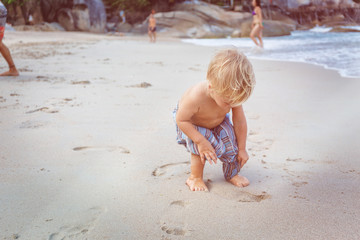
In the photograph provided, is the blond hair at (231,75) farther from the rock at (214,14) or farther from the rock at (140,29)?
the rock at (214,14)

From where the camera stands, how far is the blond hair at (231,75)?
1.61m

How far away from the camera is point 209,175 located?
2.16 meters

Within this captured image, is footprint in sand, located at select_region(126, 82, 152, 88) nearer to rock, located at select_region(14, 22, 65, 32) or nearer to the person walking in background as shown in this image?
the person walking in background

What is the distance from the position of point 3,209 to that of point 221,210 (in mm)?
955

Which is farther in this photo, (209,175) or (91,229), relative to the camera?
(209,175)

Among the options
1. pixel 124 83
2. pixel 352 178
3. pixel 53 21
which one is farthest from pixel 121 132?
pixel 53 21

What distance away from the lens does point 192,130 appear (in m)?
1.86

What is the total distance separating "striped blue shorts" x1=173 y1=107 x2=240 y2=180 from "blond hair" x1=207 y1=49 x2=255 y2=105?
32 centimetres

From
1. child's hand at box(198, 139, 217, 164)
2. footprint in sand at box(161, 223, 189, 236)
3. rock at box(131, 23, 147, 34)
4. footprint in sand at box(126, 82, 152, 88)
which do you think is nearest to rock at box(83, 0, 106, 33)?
rock at box(131, 23, 147, 34)

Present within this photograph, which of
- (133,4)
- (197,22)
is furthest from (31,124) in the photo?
(133,4)

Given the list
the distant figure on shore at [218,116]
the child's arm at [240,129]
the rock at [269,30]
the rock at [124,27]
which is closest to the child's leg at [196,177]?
the distant figure on shore at [218,116]

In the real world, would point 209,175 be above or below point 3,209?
below

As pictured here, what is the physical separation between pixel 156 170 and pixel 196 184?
12.1 inches

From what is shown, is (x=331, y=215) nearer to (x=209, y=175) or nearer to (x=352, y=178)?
(x=352, y=178)
